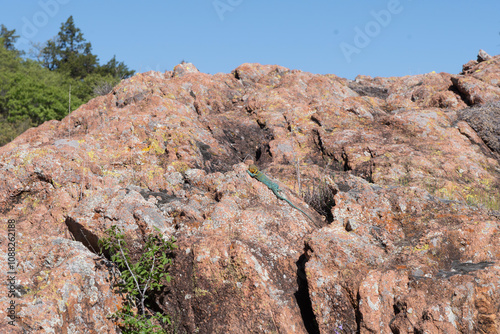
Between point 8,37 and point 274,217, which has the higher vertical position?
point 8,37

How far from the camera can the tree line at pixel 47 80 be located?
31922 mm

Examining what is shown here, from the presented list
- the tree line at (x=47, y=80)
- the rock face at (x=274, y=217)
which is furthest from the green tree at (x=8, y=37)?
the rock face at (x=274, y=217)

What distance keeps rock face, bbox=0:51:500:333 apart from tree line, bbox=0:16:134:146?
25.0ft

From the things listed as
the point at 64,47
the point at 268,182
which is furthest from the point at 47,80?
the point at 268,182

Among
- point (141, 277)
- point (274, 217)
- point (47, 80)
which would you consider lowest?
point (141, 277)

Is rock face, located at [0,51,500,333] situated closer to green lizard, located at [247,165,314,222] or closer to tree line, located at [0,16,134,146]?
green lizard, located at [247,165,314,222]

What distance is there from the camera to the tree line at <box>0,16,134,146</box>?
105 feet

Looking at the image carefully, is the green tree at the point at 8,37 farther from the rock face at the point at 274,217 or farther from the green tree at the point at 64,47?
the rock face at the point at 274,217

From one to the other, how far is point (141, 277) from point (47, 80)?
3911 centimetres

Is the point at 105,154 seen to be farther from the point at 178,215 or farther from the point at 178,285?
the point at 178,285

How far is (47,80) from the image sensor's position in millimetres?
38688

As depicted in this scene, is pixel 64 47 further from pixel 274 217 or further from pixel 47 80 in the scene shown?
pixel 274 217

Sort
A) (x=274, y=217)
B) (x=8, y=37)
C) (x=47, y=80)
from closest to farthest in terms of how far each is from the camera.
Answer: (x=274, y=217) → (x=47, y=80) → (x=8, y=37)

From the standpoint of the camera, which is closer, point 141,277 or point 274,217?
point 141,277
